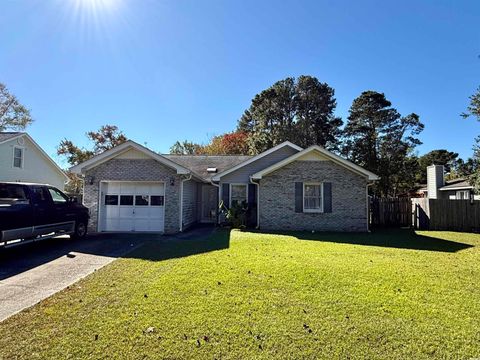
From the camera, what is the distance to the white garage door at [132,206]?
14.7 meters

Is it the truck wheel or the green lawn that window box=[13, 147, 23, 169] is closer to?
the truck wheel

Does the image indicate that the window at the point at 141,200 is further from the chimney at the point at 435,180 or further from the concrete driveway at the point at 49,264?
the chimney at the point at 435,180

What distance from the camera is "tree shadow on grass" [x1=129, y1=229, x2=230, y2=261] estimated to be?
30.2ft

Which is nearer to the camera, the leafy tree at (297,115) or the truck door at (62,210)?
the truck door at (62,210)

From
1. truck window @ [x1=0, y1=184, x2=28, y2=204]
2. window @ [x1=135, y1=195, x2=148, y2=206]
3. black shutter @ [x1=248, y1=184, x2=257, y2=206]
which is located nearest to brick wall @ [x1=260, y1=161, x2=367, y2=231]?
black shutter @ [x1=248, y1=184, x2=257, y2=206]

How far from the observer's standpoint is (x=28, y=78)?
15.8 metres

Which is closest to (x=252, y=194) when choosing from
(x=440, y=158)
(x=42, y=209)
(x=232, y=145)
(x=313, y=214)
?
(x=313, y=214)

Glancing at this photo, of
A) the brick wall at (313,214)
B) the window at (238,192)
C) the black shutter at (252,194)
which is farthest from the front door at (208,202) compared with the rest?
the brick wall at (313,214)

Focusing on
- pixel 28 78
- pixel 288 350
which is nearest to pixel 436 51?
pixel 288 350

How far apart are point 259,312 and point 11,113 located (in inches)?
1578

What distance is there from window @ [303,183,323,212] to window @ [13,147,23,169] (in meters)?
19.0

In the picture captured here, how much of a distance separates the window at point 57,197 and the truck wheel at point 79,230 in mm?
1222

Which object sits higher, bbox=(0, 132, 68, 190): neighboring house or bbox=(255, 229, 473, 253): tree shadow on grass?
bbox=(0, 132, 68, 190): neighboring house

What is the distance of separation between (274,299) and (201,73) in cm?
1421
